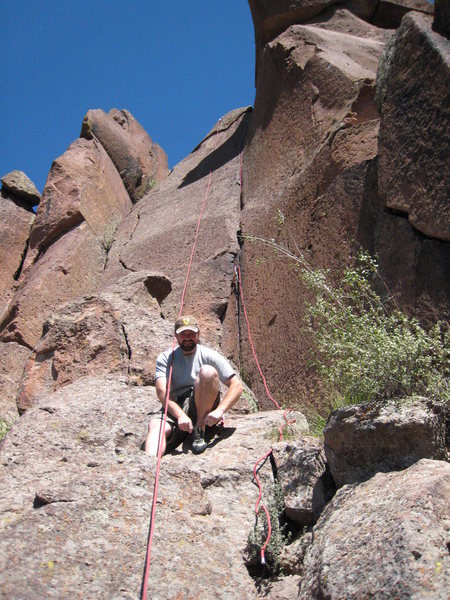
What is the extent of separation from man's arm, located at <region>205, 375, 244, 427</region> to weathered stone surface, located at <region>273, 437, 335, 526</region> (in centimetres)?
59

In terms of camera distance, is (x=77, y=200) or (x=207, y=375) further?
(x=77, y=200)

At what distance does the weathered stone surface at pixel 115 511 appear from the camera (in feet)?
10.2

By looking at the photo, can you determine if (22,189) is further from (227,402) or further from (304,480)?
(304,480)


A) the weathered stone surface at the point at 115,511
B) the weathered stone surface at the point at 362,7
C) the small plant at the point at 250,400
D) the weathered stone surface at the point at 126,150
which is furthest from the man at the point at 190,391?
the weathered stone surface at the point at 126,150

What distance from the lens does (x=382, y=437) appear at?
135 inches

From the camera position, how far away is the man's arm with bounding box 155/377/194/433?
14.7 ft

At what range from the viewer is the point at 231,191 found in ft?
30.5

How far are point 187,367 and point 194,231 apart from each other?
4.18m

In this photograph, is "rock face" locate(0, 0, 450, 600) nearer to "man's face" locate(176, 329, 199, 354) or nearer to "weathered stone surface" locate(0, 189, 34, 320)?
"weathered stone surface" locate(0, 189, 34, 320)

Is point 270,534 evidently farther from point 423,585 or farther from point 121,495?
point 423,585

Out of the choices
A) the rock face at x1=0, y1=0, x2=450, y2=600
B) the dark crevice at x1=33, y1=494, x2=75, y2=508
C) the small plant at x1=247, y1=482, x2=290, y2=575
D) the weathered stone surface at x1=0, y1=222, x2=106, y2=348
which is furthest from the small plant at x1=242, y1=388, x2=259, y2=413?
the weathered stone surface at x1=0, y1=222, x2=106, y2=348

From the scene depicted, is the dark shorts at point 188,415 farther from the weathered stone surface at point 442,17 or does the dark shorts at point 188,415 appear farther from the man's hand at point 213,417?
the weathered stone surface at point 442,17

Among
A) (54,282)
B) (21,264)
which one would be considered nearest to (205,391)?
(54,282)

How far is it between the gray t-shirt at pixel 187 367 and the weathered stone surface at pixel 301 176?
104 centimetres
